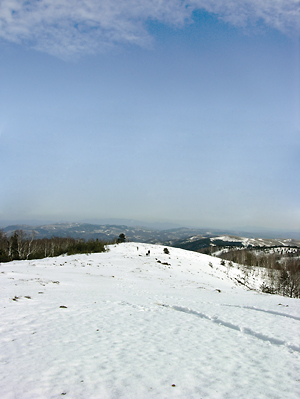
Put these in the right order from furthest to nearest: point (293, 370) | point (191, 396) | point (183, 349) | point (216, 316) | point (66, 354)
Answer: point (216, 316) < point (183, 349) < point (66, 354) < point (293, 370) < point (191, 396)

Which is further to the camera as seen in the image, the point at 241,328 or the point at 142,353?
the point at 241,328

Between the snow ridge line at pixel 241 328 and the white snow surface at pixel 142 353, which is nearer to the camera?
the white snow surface at pixel 142 353

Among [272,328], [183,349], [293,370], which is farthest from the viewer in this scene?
[272,328]

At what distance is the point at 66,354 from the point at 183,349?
3.89m

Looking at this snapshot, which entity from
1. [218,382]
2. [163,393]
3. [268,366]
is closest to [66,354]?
[163,393]

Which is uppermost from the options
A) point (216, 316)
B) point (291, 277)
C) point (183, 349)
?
point (183, 349)

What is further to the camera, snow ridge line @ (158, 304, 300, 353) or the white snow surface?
snow ridge line @ (158, 304, 300, 353)

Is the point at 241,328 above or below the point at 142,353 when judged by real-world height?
below

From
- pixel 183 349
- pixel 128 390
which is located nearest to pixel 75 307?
pixel 183 349

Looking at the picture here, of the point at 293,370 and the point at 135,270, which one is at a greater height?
the point at 293,370

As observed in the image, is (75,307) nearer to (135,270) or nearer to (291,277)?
(135,270)

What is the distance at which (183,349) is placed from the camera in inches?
299

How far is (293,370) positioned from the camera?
630cm

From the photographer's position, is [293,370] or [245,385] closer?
[245,385]
